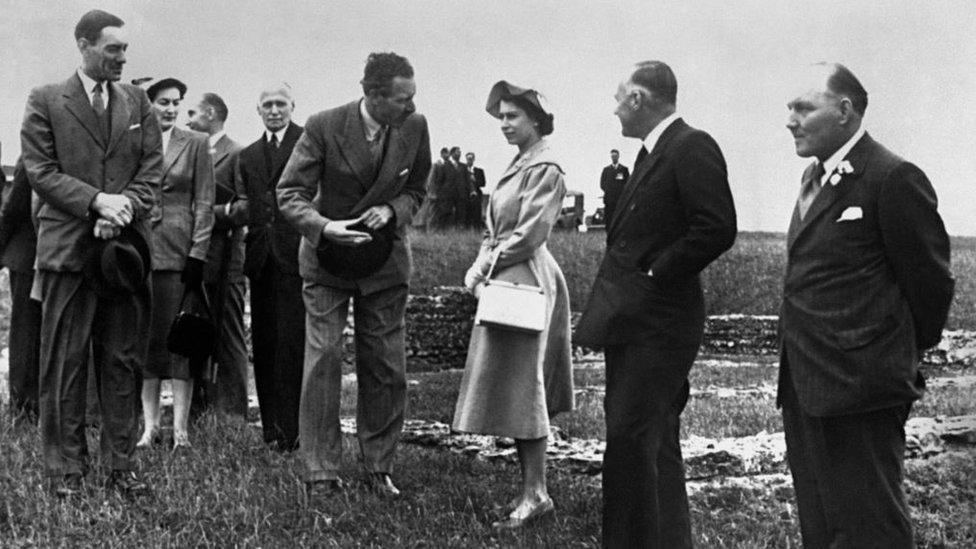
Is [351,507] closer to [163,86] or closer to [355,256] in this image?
[355,256]

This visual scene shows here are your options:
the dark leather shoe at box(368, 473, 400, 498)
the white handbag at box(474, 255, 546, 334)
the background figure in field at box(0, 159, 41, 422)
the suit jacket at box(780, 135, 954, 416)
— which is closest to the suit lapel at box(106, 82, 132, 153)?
the white handbag at box(474, 255, 546, 334)

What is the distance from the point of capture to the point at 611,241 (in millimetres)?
4992

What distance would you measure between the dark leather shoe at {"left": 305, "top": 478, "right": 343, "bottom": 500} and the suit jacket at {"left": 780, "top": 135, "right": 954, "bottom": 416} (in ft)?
8.80

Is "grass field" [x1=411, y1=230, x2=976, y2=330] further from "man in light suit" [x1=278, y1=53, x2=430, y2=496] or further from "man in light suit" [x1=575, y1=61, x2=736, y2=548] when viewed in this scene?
"man in light suit" [x1=575, y1=61, x2=736, y2=548]

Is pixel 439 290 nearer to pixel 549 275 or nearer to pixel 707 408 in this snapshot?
pixel 707 408

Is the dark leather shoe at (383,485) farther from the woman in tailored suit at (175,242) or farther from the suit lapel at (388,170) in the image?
the woman in tailored suit at (175,242)

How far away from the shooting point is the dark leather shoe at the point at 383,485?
19.7 feet

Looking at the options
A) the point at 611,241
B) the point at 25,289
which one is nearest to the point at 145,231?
the point at 611,241

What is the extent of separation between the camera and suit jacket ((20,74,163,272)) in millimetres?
5742

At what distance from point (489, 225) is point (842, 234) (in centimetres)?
237

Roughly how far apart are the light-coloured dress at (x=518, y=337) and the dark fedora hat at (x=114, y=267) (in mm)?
1663

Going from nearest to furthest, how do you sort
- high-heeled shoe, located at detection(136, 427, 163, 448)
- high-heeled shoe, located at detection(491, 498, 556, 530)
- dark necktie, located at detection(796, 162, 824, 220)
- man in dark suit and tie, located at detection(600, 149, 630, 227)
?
dark necktie, located at detection(796, 162, 824, 220)
high-heeled shoe, located at detection(491, 498, 556, 530)
high-heeled shoe, located at detection(136, 427, 163, 448)
man in dark suit and tie, located at detection(600, 149, 630, 227)

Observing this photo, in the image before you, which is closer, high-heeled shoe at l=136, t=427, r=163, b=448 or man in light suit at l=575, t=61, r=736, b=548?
man in light suit at l=575, t=61, r=736, b=548

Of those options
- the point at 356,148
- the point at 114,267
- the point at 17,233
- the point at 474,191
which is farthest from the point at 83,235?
the point at 474,191
